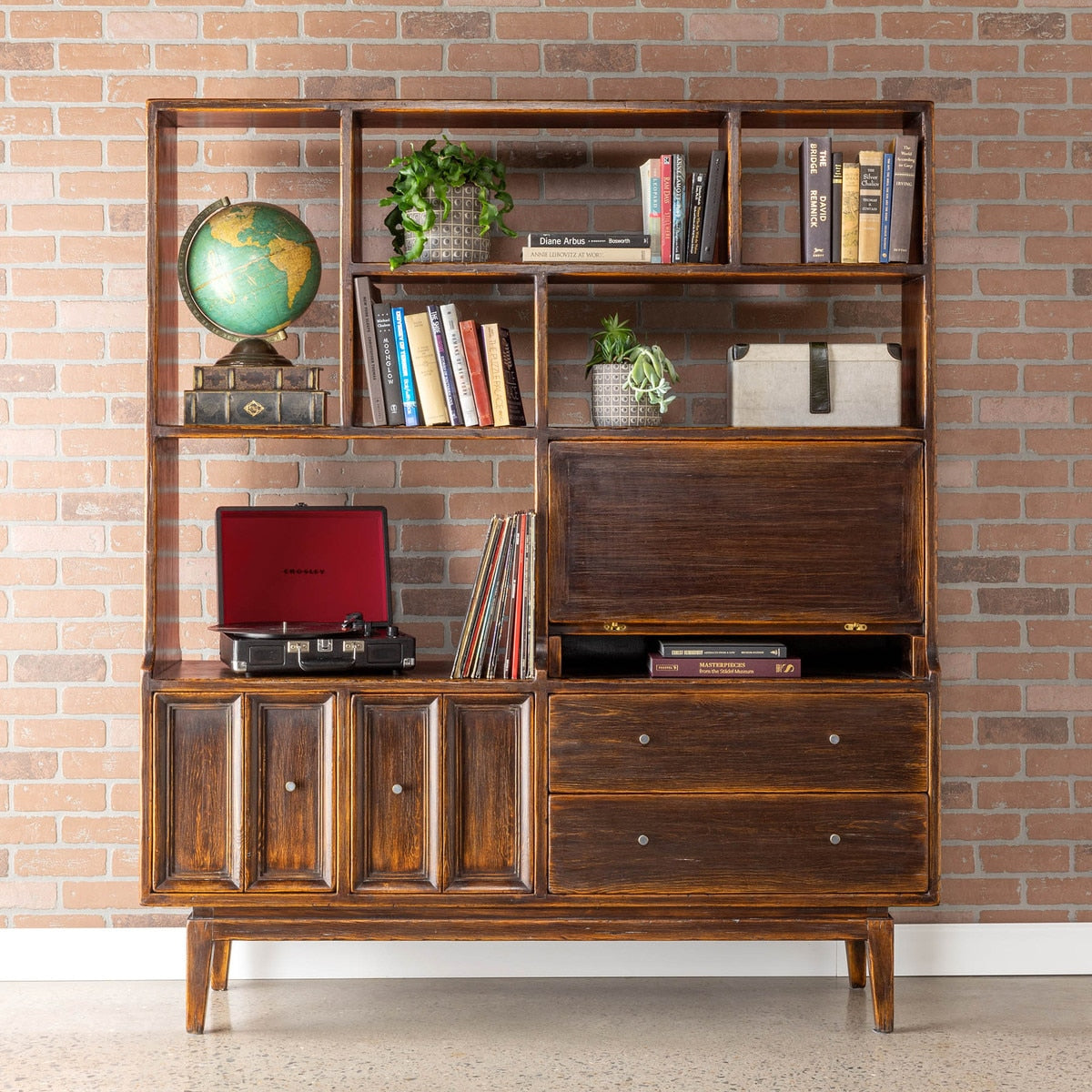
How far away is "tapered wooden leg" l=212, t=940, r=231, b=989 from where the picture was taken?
2.52 metres

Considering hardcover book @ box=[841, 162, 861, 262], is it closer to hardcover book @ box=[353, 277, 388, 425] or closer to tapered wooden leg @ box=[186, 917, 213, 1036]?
hardcover book @ box=[353, 277, 388, 425]

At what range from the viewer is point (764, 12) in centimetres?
262

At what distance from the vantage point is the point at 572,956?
2.63m

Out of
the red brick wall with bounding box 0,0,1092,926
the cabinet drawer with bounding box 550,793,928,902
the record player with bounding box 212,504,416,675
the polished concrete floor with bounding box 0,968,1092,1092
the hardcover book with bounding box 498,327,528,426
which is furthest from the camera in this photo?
the red brick wall with bounding box 0,0,1092,926

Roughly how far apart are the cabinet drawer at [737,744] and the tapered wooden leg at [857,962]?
571mm

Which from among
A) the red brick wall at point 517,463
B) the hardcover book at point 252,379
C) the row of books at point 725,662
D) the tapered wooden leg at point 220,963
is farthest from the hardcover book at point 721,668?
the tapered wooden leg at point 220,963

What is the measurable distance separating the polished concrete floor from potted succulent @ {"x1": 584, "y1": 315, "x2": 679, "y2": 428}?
132cm

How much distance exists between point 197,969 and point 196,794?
14.5 inches

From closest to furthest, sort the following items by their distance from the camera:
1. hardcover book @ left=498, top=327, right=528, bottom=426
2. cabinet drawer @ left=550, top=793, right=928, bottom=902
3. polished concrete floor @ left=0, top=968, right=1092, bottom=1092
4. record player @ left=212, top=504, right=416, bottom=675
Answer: polished concrete floor @ left=0, top=968, right=1092, bottom=1092 → cabinet drawer @ left=550, top=793, right=928, bottom=902 → hardcover book @ left=498, top=327, right=528, bottom=426 → record player @ left=212, top=504, right=416, bottom=675

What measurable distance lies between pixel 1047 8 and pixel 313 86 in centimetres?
180

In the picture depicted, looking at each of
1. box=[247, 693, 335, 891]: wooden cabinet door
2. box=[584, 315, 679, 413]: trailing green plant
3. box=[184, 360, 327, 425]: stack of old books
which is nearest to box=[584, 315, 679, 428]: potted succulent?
box=[584, 315, 679, 413]: trailing green plant

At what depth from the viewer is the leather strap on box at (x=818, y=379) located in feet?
7.57

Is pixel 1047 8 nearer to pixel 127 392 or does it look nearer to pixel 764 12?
pixel 764 12

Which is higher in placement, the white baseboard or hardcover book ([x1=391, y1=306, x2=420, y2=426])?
hardcover book ([x1=391, y1=306, x2=420, y2=426])
